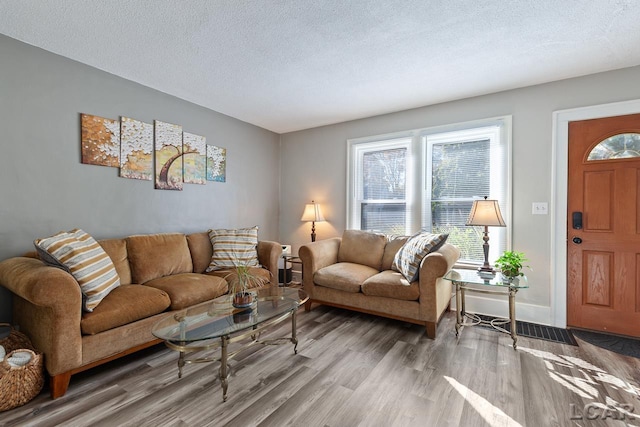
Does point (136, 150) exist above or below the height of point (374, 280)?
above

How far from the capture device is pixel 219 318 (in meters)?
1.97

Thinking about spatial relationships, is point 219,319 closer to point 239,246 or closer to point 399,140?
point 239,246

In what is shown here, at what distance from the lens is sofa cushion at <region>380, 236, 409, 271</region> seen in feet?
11.1

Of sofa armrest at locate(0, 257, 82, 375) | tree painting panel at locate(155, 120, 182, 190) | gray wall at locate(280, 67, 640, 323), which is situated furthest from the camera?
tree painting panel at locate(155, 120, 182, 190)

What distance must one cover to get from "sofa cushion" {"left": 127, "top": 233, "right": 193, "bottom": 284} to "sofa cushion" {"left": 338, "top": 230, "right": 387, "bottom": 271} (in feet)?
6.04

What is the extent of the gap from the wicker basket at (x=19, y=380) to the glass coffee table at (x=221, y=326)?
68 centimetres

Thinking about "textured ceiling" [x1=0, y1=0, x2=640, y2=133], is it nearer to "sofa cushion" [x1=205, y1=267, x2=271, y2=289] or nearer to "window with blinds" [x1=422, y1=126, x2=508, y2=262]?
"window with blinds" [x1=422, y1=126, x2=508, y2=262]

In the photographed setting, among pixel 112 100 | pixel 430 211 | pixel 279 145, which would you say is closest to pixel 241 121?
pixel 279 145

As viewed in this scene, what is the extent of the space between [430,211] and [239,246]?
236cm

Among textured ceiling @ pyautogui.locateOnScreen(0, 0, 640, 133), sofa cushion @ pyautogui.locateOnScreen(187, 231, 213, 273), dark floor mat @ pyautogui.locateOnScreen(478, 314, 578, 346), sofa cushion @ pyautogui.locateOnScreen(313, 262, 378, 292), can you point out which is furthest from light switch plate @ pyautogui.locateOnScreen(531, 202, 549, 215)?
sofa cushion @ pyautogui.locateOnScreen(187, 231, 213, 273)

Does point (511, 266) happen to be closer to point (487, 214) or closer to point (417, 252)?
point (487, 214)

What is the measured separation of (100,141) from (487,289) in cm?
425

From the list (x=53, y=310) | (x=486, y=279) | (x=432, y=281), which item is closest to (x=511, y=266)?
(x=486, y=279)

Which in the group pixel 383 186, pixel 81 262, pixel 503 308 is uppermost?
pixel 383 186
